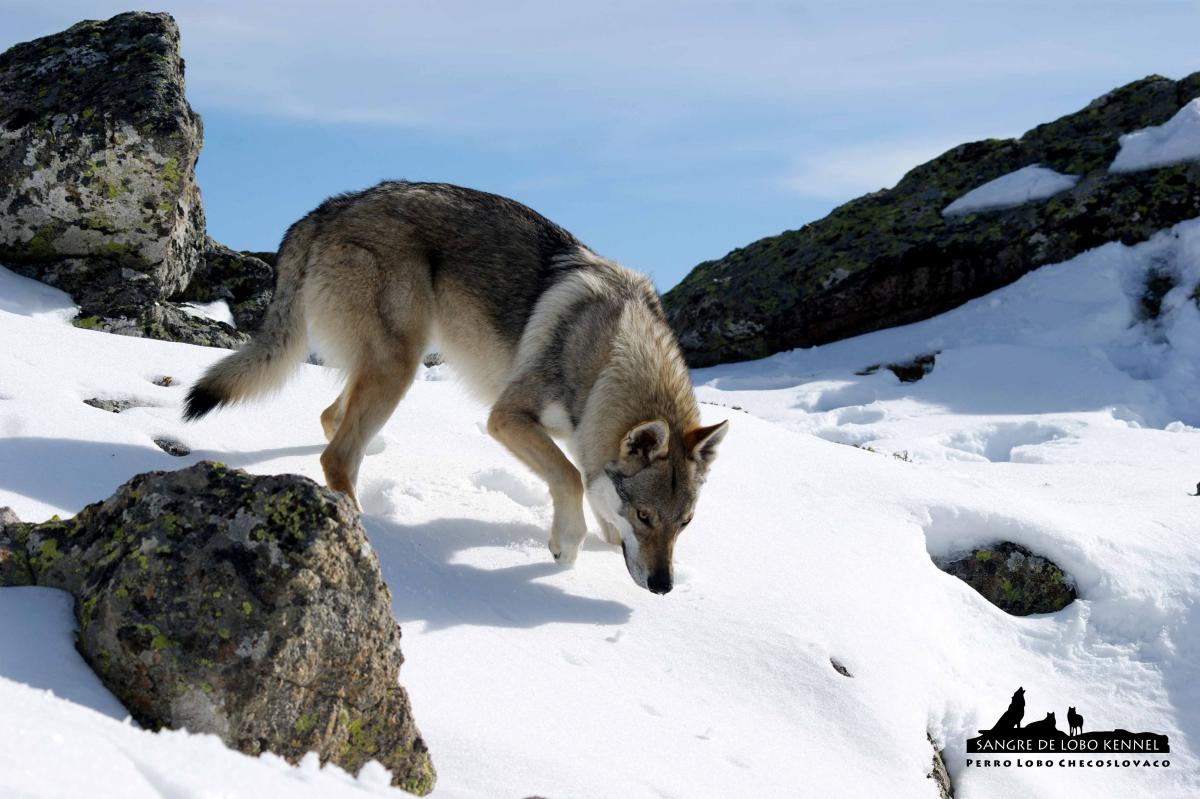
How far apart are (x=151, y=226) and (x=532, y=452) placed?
5893mm

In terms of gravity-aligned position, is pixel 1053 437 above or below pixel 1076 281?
below

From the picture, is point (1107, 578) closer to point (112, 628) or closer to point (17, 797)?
point (112, 628)

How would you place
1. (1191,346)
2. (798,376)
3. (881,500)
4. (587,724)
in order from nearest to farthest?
(587,724)
(881,500)
(1191,346)
(798,376)

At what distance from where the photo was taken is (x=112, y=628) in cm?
260

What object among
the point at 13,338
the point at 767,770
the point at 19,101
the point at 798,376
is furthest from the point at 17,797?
the point at 798,376

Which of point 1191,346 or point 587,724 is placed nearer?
point 587,724

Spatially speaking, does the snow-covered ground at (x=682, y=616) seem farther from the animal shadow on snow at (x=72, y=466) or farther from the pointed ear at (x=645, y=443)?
the pointed ear at (x=645, y=443)

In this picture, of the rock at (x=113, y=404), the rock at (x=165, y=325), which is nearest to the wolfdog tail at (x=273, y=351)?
the rock at (x=113, y=404)

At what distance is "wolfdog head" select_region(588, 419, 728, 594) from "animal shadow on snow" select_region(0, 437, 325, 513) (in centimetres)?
203

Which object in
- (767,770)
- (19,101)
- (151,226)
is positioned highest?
(19,101)

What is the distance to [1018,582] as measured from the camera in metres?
6.32

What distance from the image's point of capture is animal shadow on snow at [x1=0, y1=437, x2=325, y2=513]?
4.22 m

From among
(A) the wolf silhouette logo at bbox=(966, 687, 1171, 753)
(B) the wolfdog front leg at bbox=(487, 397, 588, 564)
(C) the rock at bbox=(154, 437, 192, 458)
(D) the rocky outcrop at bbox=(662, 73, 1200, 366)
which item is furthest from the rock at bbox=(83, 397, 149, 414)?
(D) the rocky outcrop at bbox=(662, 73, 1200, 366)

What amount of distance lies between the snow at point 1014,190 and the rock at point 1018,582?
9861 millimetres
